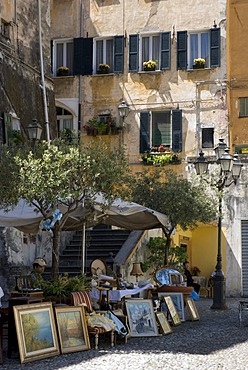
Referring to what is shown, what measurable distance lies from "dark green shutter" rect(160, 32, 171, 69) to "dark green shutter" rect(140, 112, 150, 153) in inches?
77.4

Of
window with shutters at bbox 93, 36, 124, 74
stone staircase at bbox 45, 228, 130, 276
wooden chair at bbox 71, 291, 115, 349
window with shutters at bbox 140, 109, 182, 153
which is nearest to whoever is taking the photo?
wooden chair at bbox 71, 291, 115, 349

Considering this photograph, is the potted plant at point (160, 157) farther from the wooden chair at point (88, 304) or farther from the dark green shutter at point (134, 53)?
the wooden chair at point (88, 304)

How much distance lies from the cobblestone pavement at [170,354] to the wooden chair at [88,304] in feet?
0.62

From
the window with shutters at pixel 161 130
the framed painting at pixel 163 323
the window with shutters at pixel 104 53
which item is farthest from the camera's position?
Answer: the window with shutters at pixel 104 53

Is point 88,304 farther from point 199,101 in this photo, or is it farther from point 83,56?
point 83,56

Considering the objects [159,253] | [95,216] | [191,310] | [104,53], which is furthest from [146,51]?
[95,216]

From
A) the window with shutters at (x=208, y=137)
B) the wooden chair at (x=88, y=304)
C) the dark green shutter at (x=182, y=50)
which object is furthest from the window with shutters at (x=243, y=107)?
the wooden chair at (x=88, y=304)

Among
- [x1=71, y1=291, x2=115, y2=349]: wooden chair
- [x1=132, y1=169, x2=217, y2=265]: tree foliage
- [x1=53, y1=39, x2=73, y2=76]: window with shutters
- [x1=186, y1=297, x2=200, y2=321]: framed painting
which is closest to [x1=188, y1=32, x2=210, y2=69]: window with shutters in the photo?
[x1=53, y1=39, x2=73, y2=76]: window with shutters

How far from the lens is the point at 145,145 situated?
29.0 meters

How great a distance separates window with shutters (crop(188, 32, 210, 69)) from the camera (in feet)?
95.2

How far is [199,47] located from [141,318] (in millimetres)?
17262

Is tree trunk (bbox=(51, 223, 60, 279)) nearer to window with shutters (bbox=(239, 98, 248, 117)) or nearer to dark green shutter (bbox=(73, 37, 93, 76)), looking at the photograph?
window with shutters (bbox=(239, 98, 248, 117))

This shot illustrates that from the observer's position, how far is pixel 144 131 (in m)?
29.1

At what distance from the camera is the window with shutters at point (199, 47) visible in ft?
95.2
